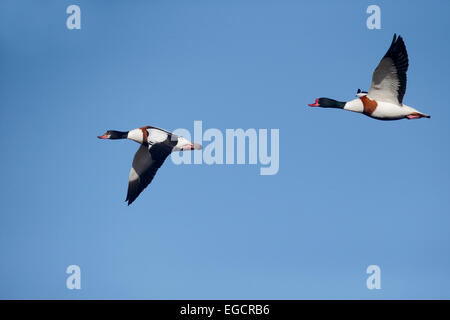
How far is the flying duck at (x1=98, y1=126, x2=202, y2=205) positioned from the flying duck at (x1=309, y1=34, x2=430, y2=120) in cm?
228

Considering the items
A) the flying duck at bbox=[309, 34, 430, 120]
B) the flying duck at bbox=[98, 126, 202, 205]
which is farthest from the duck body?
the flying duck at bbox=[98, 126, 202, 205]

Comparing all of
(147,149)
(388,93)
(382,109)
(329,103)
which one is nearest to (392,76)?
(388,93)

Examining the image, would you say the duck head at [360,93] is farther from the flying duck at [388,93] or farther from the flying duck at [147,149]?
the flying duck at [147,149]

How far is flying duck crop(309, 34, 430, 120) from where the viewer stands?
29.6 ft

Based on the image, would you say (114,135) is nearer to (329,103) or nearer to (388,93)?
(329,103)
